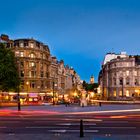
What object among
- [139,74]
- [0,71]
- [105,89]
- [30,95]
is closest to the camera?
[0,71]

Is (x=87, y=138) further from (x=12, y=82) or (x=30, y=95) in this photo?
(x=30, y=95)

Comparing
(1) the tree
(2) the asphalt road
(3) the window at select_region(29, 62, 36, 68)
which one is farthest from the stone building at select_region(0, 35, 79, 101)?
(2) the asphalt road

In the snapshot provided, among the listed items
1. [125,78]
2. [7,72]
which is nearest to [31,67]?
[125,78]

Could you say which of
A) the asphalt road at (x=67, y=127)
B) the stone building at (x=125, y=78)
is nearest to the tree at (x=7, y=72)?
the asphalt road at (x=67, y=127)

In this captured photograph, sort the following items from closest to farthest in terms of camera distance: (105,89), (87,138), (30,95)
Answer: (87,138), (30,95), (105,89)

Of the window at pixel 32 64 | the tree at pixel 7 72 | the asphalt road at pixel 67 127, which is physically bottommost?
the asphalt road at pixel 67 127

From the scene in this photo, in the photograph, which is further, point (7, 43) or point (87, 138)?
point (7, 43)

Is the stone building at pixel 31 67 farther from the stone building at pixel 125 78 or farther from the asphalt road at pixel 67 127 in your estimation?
the asphalt road at pixel 67 127

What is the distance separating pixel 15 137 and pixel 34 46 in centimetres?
10177

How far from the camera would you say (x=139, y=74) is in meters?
147

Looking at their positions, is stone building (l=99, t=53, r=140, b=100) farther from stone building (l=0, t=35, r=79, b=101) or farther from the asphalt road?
the asphalt road

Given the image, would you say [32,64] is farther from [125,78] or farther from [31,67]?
[125,78]

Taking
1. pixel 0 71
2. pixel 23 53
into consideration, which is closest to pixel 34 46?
pixel 23 53

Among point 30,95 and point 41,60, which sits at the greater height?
point 41,60
